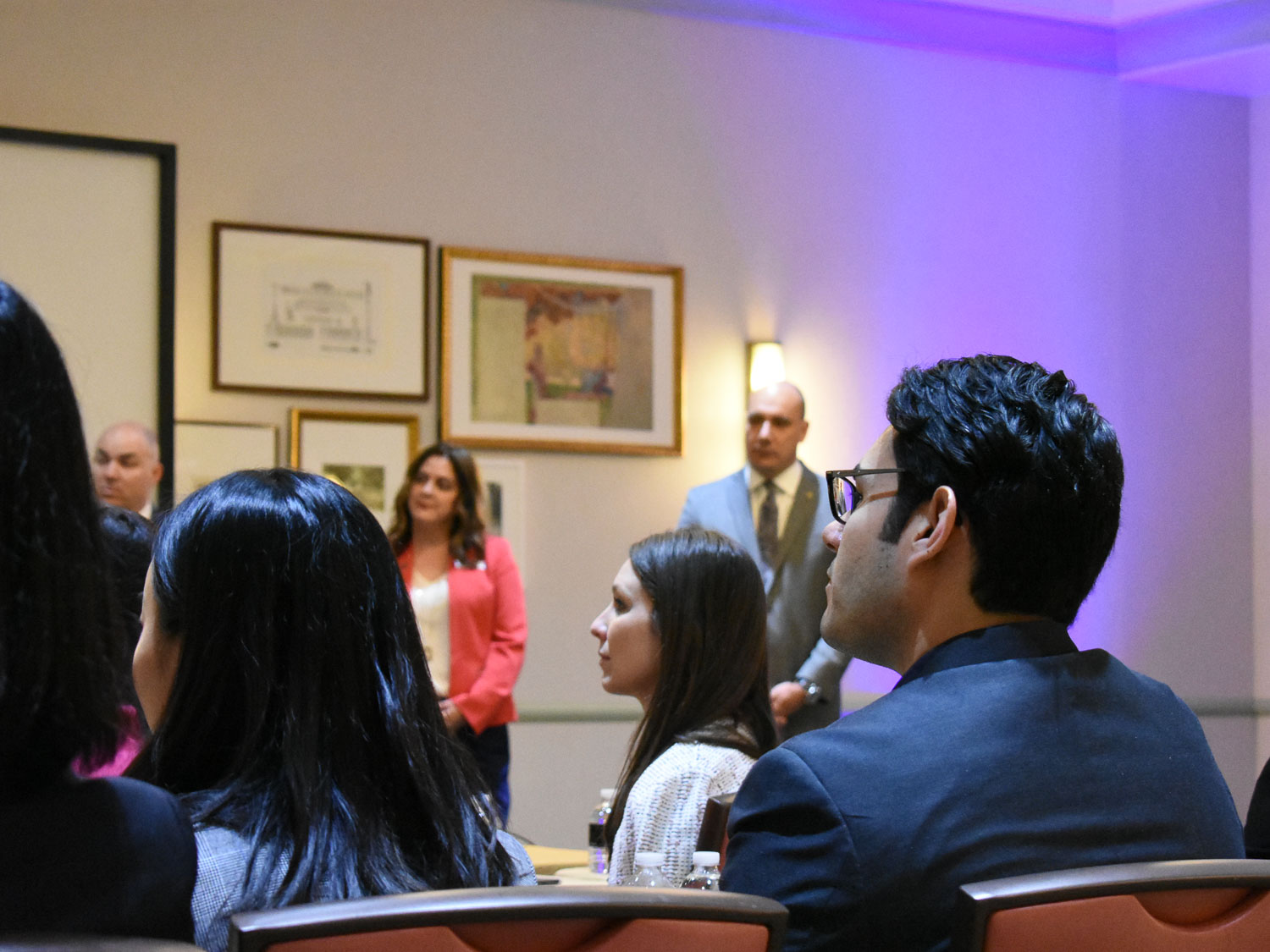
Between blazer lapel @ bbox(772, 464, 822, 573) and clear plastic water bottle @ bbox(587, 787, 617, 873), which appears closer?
clear plastic water bottle @ bbox(587, 787, 617, 873)

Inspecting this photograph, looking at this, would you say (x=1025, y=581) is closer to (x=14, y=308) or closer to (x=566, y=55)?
(x=14, y=308)

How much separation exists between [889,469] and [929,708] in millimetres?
329

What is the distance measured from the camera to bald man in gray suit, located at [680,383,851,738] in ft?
16.1

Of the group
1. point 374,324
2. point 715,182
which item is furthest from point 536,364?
point 715,182

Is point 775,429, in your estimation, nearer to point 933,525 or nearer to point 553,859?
point 553,859

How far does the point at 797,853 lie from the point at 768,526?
3.90m

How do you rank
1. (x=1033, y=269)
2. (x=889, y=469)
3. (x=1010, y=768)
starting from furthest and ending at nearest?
(x=1033, y=269) → (x=889, y=469) → (x=1010, y=768)

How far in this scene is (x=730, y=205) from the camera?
6.19m

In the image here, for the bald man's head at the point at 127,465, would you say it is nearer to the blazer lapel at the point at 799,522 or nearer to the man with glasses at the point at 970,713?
the blazer lapel at the point at 799,522

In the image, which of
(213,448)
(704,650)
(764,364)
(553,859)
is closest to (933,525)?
(704,650)

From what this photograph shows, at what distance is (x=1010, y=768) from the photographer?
4.65 ft

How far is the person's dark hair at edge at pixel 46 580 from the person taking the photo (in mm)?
996

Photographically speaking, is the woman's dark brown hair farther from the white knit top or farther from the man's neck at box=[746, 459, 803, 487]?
the white knit top

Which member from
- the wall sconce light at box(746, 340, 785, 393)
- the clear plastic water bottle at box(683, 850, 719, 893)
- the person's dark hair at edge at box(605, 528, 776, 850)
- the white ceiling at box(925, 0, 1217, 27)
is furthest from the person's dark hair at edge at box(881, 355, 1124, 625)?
Answer: the white ceiling at box(925, 0, 1217, 27)
